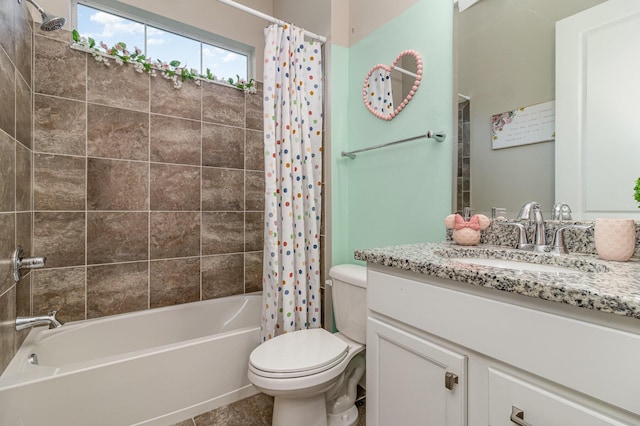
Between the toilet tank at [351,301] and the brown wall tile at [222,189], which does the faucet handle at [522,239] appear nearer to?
the toilet tank at [351,301]

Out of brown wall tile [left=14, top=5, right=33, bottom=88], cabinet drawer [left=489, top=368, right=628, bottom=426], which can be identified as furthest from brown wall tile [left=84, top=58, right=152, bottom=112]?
cabinet drawer [left=489, top=368, right=628, bottom=426]

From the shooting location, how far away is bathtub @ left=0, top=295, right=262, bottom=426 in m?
1.19

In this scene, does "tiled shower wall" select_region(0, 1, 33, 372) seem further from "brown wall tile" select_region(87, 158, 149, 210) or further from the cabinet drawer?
the cabinet drawer

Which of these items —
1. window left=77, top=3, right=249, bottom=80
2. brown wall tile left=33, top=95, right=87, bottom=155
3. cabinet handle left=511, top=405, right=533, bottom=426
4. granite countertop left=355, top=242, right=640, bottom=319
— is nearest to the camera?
granite countertop left=355, top=242, right=640, bottom=319

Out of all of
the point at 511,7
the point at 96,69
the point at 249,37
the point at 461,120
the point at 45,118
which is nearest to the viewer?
the point at 511,7

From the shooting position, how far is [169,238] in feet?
6.61

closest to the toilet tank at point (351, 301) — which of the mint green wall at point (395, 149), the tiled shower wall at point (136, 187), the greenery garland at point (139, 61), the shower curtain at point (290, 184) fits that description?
the shower curtain at point (290, 184)

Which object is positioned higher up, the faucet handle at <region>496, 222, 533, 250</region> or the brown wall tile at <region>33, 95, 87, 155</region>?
the brown wall tile at <region>33, 95, 87, 155</region>

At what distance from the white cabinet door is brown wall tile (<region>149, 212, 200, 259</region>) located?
4.87ft

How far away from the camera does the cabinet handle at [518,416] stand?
2.14ft

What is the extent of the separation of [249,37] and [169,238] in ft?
5.33

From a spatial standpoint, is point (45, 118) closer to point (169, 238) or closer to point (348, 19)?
point (169, 238)

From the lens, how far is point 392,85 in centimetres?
166

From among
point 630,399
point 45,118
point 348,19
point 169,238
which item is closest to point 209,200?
point 169,238
